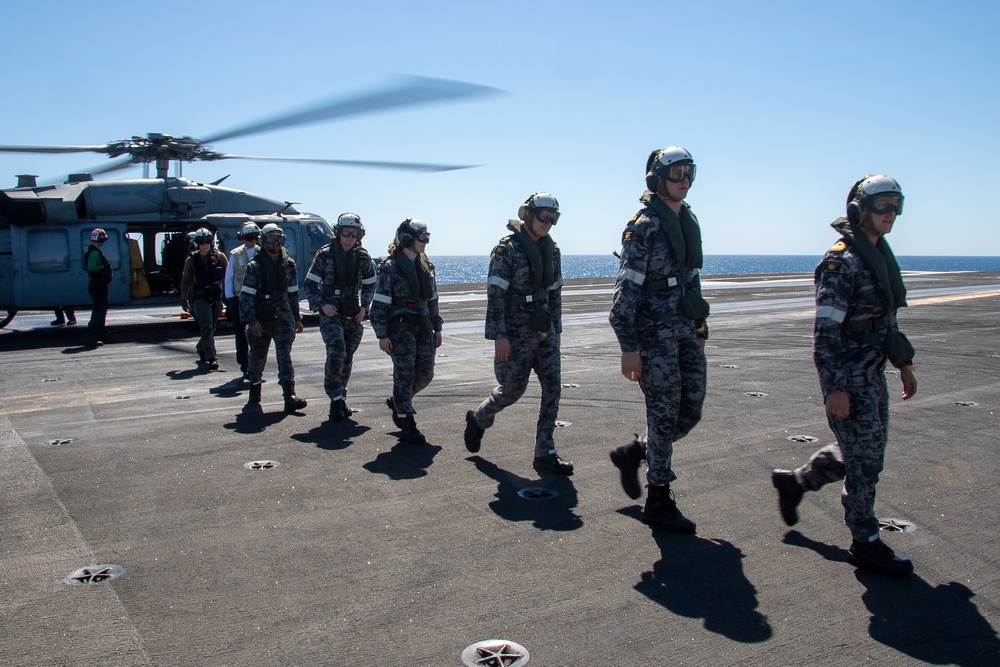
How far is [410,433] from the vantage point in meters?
6.88

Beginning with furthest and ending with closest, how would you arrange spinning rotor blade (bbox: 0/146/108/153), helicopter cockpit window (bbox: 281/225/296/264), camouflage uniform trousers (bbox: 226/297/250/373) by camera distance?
helicopter cockpit window (bbox: 281/225/296/264)
spinning rotor blade (bbox: 0/146/108/153)
camouflage uniform trousers (bbox: 226/297/250/373)

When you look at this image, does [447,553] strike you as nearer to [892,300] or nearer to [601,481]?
[601,481]

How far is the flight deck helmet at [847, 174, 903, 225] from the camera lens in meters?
4.32

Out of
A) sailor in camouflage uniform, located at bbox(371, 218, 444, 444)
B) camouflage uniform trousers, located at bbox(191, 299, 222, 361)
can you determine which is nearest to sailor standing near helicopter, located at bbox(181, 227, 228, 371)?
camouflage uniform trousers, located at bbox(191, 299, 222, 361)

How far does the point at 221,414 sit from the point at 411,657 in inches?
211

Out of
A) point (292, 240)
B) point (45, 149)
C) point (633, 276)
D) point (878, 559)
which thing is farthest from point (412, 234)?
point (292, 240)

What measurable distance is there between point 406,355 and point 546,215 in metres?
1.97

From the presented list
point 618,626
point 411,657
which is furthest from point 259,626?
point 618,626

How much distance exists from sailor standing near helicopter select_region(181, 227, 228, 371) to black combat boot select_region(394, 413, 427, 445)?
5.19 m

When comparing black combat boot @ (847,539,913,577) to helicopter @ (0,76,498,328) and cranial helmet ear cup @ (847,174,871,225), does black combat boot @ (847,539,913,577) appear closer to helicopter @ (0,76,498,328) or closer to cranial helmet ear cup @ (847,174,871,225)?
cranial helmet ear cup @ (847,174,871,225)

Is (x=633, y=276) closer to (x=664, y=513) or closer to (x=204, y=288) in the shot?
(x=664, y=513)

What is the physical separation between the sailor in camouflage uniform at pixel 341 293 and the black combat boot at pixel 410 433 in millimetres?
1173

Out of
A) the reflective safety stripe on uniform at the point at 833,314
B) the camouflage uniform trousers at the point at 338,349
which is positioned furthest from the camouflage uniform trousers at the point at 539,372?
the camouflage uniform trousers at the point at 338,349

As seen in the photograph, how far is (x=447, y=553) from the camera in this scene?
4.39 m
